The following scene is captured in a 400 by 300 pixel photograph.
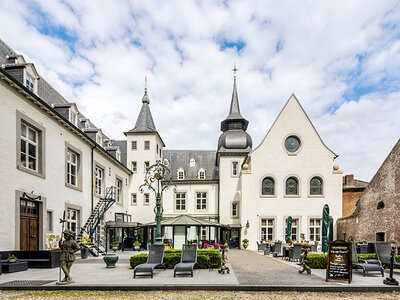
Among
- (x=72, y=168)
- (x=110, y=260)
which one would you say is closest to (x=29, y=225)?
(x=110, y=260)

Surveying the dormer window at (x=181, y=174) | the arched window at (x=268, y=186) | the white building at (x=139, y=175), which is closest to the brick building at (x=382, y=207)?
the white building at (x=139, y=175)

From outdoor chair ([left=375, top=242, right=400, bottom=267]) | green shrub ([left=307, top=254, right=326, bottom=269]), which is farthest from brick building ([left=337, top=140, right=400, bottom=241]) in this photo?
green shrub ([left=307, top=254, right=326, bottom=269])

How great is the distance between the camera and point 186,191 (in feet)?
114

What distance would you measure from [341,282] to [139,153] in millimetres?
26188

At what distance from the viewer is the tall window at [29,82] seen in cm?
1549

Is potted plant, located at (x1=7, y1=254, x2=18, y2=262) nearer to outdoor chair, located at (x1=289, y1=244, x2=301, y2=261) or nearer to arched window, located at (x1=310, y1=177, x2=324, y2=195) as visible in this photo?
outdoor chair, located at (x1=289, y1=244, x2=301, y2=261)

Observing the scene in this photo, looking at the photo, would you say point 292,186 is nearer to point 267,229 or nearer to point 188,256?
point 267,229

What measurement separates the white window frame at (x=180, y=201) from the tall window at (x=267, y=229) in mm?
10023

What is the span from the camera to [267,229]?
1094 inches

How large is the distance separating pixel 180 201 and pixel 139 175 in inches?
217

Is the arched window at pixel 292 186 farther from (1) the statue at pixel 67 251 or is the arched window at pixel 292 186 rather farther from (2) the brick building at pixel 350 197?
(1) the statue at pixel 67 251

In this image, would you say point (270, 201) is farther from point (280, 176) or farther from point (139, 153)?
point (139, 153)

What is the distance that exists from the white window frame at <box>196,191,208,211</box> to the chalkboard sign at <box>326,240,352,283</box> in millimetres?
24117

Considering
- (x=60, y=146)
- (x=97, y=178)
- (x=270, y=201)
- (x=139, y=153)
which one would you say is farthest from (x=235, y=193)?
(x=60, y=146)
